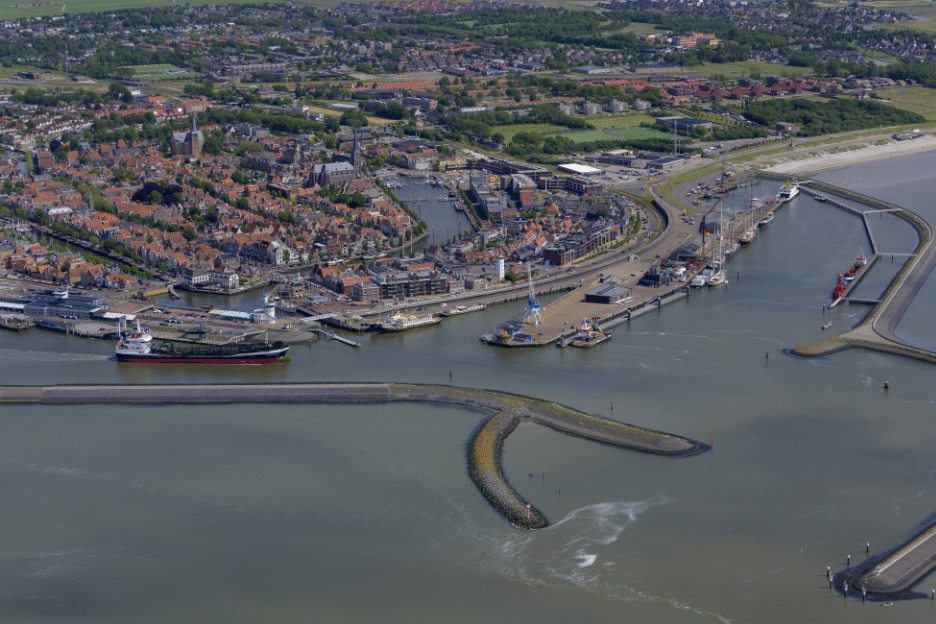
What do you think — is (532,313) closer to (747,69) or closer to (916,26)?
(747,69)

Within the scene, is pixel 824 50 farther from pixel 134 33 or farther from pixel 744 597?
pixel 744 597

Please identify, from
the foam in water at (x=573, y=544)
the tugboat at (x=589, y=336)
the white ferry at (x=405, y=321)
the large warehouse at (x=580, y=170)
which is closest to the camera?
the foam in water at (x=573, y=544)

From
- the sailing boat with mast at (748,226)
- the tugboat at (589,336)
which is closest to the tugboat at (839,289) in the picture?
the sailing boat with mast at (748,226)

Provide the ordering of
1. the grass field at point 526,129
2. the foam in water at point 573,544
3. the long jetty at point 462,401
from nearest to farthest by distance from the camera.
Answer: the foam in water at point 573,544 < the long jetty at point 462,401 < the grass field at point 526,129

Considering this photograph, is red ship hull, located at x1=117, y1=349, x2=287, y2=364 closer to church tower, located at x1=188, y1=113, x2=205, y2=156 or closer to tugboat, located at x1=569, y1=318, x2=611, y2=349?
tugboat, located at x1=569, y1=318, x2=611, y2=349

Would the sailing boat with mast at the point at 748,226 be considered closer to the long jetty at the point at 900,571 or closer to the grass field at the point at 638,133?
the grass field at the point at 638,133

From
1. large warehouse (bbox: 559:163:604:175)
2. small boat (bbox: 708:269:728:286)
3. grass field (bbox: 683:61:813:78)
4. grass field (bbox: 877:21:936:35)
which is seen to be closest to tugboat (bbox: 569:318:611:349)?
small boat (bbox: 708:269:728:286)
